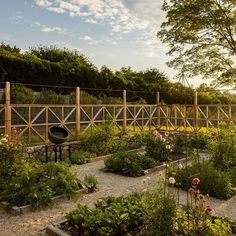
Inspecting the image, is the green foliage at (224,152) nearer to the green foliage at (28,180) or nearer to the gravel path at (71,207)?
the gravel path at (71,207)

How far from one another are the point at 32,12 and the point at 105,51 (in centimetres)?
281

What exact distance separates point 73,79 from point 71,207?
14.3 m

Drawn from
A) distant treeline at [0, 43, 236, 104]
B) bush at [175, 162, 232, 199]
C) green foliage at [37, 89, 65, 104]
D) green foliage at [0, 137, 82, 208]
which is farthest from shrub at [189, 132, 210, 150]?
green foliage at [0, 137, 82, 208]

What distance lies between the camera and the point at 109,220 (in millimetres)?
4387

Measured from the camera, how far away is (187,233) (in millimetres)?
3848

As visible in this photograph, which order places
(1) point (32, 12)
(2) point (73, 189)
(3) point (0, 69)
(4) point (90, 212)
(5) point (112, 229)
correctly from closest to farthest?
(5) point (112, 229) → (4) point (90, 212) → (2) point (73, 189) → (1) point (32, 12) → (3) point (0, 69)

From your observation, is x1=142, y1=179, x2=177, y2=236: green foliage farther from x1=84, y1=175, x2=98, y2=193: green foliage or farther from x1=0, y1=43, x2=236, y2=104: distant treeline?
x1=0, y1=43, x2=236, y2=104: distant treeline

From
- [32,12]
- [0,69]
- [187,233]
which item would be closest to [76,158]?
[32,12]

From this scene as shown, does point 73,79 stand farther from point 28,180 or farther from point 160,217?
point 160,217

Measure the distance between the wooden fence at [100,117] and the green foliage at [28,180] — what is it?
128 inches

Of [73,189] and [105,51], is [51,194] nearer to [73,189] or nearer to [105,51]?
[73,189]

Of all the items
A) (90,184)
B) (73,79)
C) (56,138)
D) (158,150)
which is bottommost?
(90,184)

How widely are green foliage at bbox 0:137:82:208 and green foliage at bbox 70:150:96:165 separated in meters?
2.53

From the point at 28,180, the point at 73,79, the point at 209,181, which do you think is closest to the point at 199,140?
the point at 209,181
